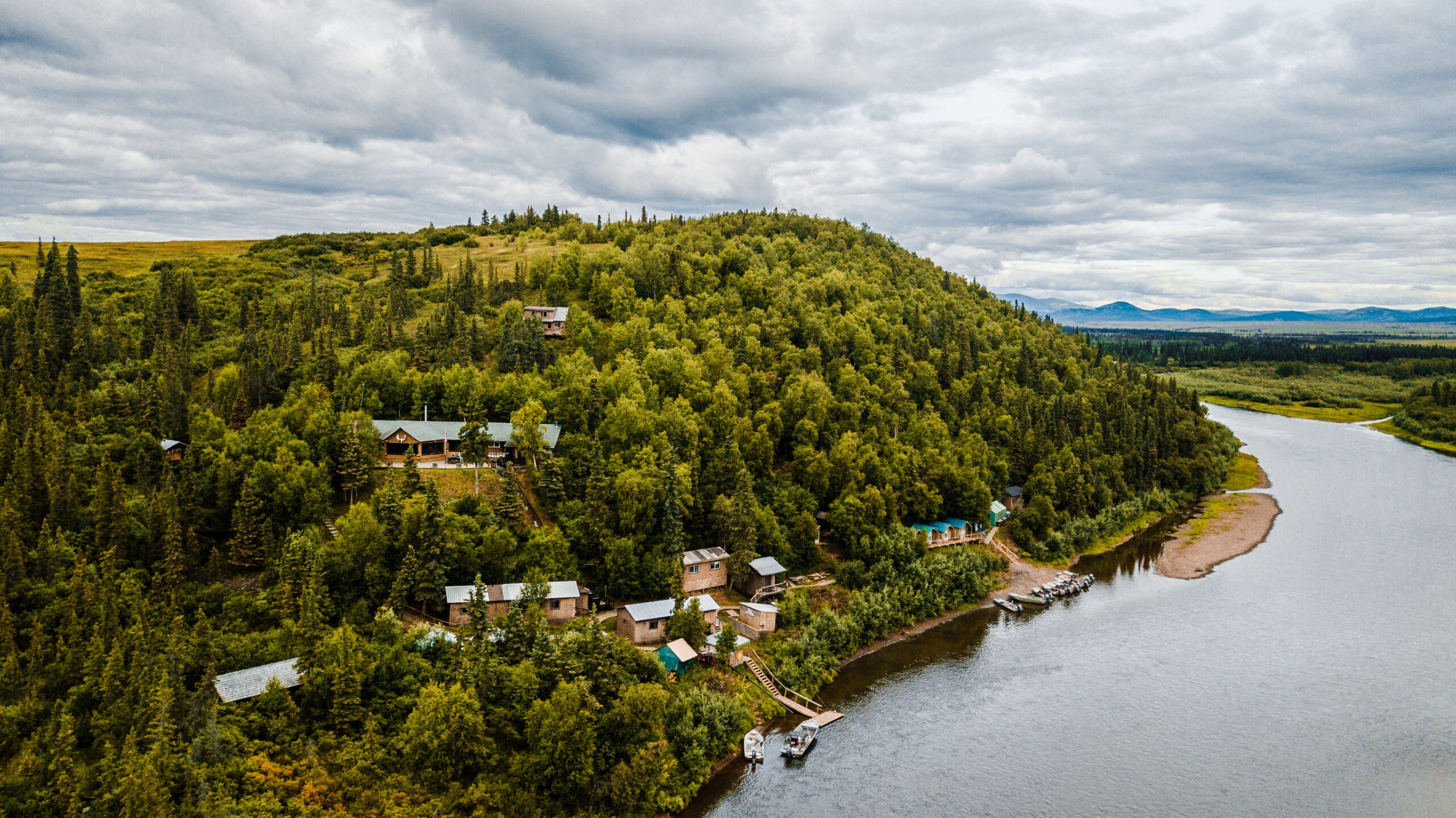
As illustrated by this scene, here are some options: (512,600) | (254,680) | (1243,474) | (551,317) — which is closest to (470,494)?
(512,600)

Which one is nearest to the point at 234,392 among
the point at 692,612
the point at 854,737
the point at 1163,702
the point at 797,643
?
the point at 692,612

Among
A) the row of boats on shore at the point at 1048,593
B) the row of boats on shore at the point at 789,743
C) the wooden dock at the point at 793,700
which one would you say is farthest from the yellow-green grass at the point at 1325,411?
the row of boats on shore at the point at 789,743

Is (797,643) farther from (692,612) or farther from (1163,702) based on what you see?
(1163,702)

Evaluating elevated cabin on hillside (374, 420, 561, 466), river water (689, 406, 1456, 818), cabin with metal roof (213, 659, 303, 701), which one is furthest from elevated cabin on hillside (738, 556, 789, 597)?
cabin with metal roof (213, 659, 303, 701)

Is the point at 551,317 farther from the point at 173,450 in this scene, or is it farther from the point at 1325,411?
the point at 1325,411

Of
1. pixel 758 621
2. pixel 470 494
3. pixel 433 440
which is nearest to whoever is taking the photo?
pixel 758 621

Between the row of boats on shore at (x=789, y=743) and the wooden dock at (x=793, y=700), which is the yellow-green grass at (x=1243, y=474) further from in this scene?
the row of boats on shore at (x=789, y=743)
